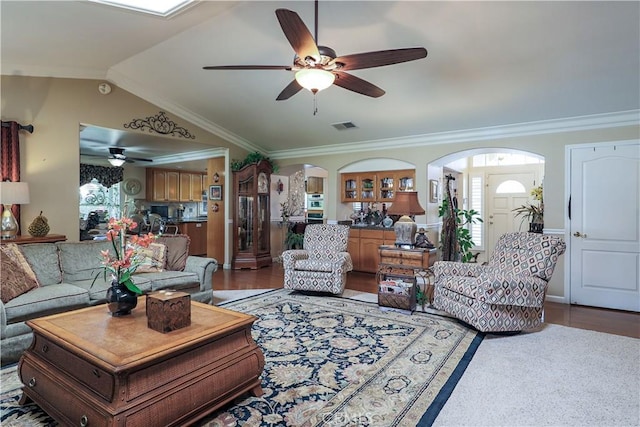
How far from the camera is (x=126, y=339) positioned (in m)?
1.86

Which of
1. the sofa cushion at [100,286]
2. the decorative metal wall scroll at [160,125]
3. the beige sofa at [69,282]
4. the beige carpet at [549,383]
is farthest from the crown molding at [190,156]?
the beige carpet at [549,383]

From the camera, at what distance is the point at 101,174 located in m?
7.68

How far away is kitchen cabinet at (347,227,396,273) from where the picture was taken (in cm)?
610

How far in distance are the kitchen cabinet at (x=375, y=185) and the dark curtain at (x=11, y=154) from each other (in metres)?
4.84

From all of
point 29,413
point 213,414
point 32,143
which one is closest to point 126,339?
point 213,414

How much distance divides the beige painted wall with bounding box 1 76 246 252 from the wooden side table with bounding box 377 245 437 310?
4048 millimetres

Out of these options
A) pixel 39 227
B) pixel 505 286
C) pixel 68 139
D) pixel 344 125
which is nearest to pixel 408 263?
pixel 505 286

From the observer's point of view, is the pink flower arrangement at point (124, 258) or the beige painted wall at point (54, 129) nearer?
the pink flower arrangement at point (124, 258)

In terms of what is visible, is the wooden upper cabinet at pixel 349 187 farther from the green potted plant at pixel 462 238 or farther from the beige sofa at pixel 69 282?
the beige sofa at pixel 69 282

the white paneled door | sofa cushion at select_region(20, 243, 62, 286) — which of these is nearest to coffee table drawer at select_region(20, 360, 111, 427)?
sofa cushion at select_region(20, 243, 62, 286)

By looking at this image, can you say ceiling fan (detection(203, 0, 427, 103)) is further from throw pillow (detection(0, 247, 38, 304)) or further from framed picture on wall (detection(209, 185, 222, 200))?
framed picture on wall (detection(209, 185, 222, 200))

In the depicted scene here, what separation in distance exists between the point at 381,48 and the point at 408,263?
2.50 m

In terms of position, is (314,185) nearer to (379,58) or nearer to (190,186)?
(190,186)

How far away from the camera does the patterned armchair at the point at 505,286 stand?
10.2 ft
